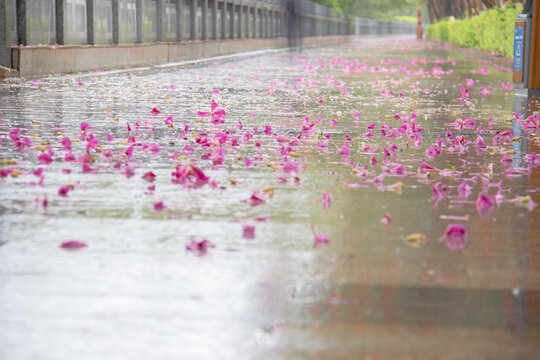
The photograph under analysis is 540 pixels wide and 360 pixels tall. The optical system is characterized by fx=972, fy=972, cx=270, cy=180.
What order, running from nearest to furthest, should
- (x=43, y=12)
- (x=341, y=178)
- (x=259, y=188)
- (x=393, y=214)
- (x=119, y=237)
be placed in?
(x=119, y=237) < (x=393, y=214) < (x=259, y=188) < (x=341, y=178) < (x=43, y=12)

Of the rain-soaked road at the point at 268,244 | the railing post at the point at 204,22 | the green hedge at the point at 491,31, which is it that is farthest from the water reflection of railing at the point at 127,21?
the green hedge at the point at 491,31

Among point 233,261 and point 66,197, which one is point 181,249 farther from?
point 66,197

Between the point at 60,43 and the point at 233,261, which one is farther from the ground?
the point at 60,43

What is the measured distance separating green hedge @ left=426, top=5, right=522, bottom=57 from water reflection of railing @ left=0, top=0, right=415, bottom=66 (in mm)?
10085

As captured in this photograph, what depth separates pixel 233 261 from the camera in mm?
3730

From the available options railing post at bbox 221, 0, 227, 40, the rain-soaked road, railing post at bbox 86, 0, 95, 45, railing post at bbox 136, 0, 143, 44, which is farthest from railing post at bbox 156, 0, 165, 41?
the rain-soaked road

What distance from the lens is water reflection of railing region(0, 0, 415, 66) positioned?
18438 millimetres

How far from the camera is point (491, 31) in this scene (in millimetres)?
30172

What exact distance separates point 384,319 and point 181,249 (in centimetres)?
118

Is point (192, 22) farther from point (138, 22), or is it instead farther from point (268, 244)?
point (268, 244)

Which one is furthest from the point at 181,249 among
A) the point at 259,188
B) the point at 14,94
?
the point at 14,94

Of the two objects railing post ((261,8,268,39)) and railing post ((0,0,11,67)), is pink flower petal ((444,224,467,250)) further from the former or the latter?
railing post ((261,8,268,39))

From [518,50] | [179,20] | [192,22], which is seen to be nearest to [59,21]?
[518,50]

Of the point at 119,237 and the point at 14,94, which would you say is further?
the point at 14,94
